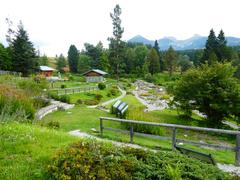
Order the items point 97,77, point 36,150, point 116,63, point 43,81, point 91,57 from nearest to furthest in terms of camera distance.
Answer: point 36,150 < point 43,81 < point 116,63 < point 97,77 < point 91,57

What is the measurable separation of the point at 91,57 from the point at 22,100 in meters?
63.3

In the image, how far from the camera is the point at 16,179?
427 centimetres

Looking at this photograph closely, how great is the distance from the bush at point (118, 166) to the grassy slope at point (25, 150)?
22.3 inches

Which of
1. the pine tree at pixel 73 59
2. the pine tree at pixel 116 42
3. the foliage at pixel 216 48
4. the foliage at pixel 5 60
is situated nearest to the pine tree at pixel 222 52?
the foliage at pixel 216 48

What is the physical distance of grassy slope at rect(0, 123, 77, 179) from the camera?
14.8 ft

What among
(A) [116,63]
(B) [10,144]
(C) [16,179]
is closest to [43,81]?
(B) [10,144]

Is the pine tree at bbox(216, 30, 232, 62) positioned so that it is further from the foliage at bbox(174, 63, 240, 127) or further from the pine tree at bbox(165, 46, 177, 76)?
the foliage at bbox(174, 63, 240, 127)

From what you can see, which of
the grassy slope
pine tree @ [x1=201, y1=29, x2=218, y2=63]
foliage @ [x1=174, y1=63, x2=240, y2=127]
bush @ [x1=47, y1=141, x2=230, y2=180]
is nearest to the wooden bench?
bush @ [x1=47, y1=141, x2=230, y2=180]

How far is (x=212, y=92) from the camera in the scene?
15.7 meters

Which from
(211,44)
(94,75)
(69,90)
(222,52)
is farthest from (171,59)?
(69,90)

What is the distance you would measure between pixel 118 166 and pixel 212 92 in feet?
42.6

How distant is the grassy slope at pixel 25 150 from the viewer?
178 inches

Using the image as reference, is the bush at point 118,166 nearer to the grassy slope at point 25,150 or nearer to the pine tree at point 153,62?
the grassy slope at point 25,150

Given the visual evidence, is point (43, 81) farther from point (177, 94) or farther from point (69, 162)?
point (69, 162)
